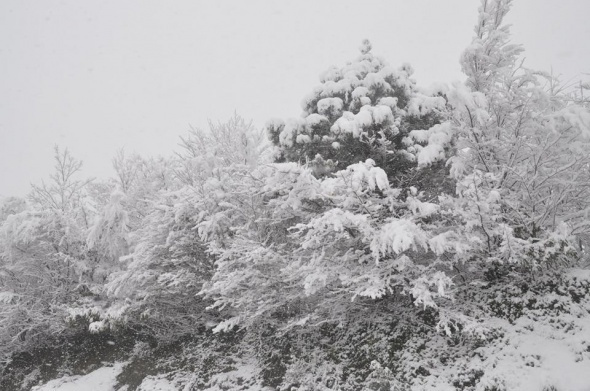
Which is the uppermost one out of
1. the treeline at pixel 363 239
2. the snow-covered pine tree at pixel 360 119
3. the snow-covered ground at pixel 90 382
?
the snow-covered pine tree at pixel 360 119

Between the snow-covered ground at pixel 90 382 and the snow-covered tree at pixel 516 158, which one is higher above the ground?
the snow-covered tree at pixel 516 158

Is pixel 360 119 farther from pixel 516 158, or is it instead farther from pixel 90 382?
pixel 90 382

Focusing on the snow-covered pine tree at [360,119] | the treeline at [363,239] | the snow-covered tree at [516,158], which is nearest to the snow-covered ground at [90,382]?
the treeline at [363,239]

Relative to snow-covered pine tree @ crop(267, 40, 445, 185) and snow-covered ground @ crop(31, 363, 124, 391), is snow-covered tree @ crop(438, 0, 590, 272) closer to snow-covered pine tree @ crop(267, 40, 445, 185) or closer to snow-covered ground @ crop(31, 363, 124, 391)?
snow-covered pine tree @ crop(267, 40, 445, 185)

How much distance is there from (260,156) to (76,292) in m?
8.32

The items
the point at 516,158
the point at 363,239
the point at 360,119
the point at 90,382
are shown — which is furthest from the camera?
the point at 90,382

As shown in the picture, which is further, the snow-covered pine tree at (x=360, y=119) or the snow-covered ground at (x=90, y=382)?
the snow-covered ground at (x=90, y=382)

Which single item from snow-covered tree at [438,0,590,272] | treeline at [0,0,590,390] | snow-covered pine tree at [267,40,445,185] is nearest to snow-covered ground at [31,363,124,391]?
treeline at [0,0,590,390]

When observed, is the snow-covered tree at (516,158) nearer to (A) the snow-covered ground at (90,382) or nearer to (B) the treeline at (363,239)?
(B) the treeline at (363,239)

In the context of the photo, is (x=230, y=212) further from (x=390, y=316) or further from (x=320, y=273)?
(x=390, y=316)

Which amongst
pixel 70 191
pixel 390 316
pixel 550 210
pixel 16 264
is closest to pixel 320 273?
pixel 390 316

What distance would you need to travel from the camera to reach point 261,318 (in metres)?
9.05

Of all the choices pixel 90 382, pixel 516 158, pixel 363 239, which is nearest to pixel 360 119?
pixel 363 239

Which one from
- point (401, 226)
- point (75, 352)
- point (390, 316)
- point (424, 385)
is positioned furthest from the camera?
point (75, 352)
